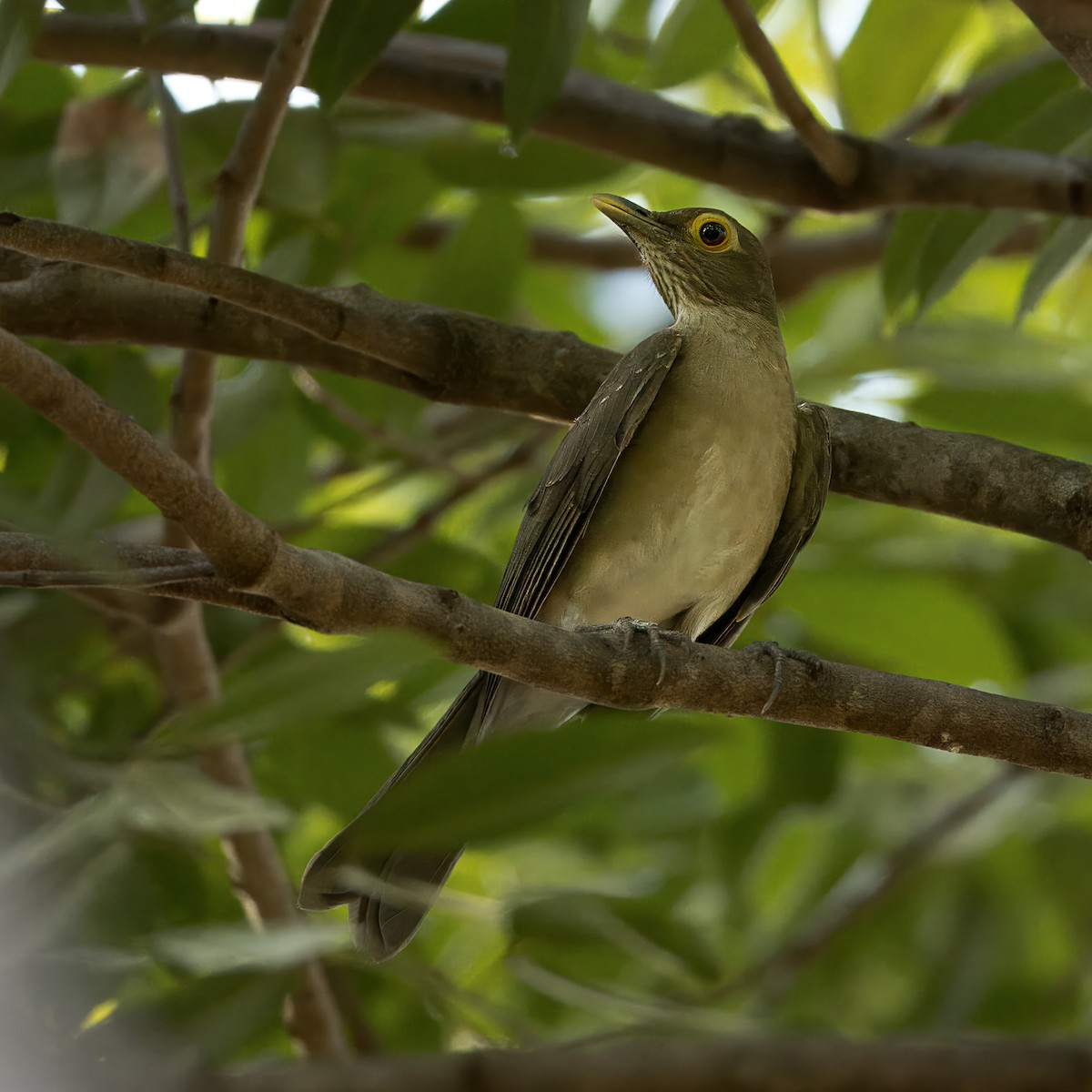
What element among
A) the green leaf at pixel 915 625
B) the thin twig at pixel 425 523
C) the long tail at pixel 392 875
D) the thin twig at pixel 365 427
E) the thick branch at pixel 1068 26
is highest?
the thick branch at pixel 1068 26

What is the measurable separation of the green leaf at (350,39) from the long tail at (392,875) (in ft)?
5.53

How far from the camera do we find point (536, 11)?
11.3 feet

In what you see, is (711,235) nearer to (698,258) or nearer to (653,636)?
(698,258)

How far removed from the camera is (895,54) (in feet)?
15.5

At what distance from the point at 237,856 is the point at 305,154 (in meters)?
2.20

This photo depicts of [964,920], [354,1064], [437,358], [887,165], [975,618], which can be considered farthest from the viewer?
[964,920]

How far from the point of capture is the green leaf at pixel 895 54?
4645 millimetres

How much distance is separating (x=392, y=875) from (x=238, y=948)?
2.65 ft

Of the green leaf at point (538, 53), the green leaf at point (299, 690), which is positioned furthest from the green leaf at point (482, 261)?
the green leaf at point (299, 690)

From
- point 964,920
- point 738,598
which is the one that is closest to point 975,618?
point 738,598

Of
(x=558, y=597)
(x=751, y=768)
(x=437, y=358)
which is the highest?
(x=437, y=358)

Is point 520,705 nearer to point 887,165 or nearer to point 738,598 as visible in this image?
point 738,598

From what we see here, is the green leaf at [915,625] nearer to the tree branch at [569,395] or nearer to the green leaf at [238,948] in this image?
the tree branch at [569,395]

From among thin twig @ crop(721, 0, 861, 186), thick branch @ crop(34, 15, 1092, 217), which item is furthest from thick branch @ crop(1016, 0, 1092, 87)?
thick branch @ crop(34, 15, 1092, 217)
